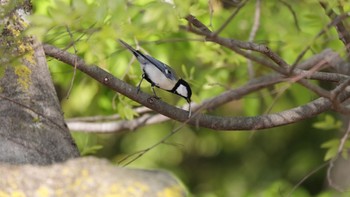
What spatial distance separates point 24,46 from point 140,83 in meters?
0.50

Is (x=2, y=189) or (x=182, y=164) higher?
Result: (x=2, y=189)

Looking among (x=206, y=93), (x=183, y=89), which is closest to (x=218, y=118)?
(x=183, y=89)

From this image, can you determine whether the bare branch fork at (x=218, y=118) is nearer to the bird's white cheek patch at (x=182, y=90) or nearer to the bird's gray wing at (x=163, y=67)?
the bird's gray wing at (x=163, y=67)

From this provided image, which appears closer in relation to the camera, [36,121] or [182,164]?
[36,121]

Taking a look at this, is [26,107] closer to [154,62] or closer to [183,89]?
[154,62]

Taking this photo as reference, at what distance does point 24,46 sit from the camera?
2.46 metres

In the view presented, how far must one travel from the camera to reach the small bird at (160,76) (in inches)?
115

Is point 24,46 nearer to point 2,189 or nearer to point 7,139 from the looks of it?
point 7,139

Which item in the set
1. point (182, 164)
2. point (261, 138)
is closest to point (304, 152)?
point (261, 138)

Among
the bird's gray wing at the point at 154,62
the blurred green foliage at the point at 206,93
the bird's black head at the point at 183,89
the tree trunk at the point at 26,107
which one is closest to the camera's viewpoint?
the blurred green foliage at the point at 206,93

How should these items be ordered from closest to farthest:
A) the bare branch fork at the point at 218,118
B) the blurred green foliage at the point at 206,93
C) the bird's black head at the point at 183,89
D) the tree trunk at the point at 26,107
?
the blurred green foliage at the point at 206,93
the tree trunk at the point at 26,107
the bare branch fork at the point at 218,118
the bird's black head at the point at 183,89

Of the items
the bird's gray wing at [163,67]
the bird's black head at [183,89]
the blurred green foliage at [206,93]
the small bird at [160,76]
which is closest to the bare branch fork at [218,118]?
Answer: the blurred green foliage at [206,93]

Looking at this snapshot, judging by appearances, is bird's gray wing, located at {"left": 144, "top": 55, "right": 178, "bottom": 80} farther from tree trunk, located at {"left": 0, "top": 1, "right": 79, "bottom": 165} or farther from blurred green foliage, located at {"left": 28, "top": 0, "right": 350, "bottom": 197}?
tree trunk, located at {"left": 0, "top": 1, "right": 79, "bottom": 165}

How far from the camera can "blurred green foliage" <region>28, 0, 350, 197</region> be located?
6.58 feet
